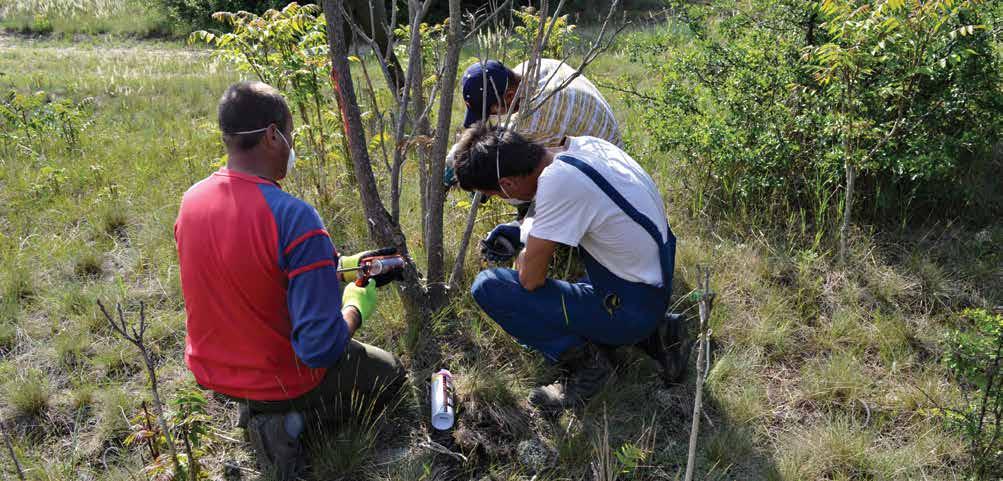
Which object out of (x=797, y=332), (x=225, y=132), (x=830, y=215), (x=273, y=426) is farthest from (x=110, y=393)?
(x=830, y=215)

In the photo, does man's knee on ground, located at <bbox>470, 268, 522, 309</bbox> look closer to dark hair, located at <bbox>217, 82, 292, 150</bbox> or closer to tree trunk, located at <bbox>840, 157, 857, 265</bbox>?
dark hair, located at <bbox>217, 82, 292, 150</bbox>

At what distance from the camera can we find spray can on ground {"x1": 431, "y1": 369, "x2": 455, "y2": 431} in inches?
103

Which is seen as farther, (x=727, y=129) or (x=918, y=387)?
(x=727, y=129)

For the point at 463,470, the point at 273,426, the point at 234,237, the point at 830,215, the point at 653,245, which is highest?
the point at 234,237

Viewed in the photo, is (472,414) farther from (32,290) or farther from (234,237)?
(32,290)

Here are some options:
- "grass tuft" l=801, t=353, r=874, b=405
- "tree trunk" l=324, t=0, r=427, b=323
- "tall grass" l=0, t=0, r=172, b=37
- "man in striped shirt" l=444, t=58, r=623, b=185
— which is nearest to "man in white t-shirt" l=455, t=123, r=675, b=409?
"tree trunk" l=324, t=0, r=427, b=323

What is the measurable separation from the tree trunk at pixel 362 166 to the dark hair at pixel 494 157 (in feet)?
1.46

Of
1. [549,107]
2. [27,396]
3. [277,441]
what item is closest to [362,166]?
[277,441]

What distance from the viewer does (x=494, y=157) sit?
2.62 metres

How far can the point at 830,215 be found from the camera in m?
3.73

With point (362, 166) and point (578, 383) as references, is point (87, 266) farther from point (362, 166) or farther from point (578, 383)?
point (578, 383)

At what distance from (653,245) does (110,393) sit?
2294 mm

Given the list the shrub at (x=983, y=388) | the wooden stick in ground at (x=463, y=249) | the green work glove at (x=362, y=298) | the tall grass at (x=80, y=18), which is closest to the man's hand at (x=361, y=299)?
the green work glove at (x=362, y=298)

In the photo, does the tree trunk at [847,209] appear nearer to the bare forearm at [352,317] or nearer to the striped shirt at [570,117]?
the striped shirt at [570,117]
